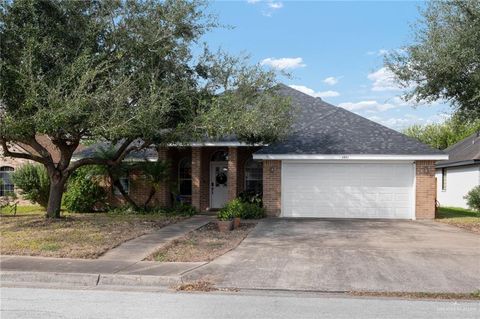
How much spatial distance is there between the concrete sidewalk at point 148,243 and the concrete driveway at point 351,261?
184 centimetres

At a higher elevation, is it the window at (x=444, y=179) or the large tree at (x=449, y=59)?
the large tree at (x=449, y=59)

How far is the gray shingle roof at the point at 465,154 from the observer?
88.9 ft

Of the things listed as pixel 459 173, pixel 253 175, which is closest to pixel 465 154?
pixel 459 173

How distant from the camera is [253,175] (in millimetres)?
22031

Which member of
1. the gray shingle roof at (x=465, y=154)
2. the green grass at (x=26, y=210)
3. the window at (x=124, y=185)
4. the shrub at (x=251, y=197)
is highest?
the gray shingle roof at (x=465, y=154)

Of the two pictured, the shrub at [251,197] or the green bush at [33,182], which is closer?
the shrub at [251,197]

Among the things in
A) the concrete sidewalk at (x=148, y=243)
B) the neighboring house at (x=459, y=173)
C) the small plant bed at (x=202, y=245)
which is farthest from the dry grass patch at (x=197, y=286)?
the neighboring house at (x=459, y=173)

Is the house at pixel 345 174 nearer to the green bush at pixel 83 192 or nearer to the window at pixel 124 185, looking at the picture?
the window at pixel 124 185

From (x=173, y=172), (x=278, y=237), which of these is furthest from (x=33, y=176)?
(x=278, y=237)

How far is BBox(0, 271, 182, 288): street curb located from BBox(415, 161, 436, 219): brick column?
41.6 feet

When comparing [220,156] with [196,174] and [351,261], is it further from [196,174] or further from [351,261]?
[351,261]

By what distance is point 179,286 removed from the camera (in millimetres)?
8695

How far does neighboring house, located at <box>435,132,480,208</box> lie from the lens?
27625mm

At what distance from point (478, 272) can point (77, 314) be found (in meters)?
7.20
